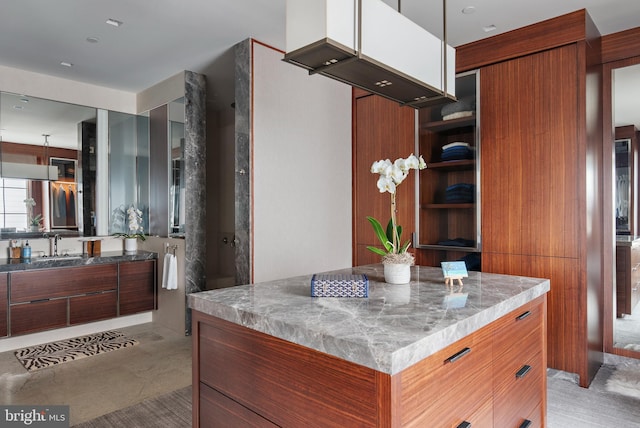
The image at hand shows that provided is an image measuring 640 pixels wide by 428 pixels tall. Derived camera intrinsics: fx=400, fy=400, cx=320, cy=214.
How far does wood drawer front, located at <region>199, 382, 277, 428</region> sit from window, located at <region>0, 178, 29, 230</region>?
3.49 metres

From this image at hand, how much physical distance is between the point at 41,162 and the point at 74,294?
4.67 ft

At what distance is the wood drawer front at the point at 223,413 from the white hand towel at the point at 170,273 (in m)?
2.64

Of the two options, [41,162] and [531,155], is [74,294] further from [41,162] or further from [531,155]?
[531,155]

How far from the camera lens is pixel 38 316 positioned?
12.1 ft

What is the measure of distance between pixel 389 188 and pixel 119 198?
12.5 feet

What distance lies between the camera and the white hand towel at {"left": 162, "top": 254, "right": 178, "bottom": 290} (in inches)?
162

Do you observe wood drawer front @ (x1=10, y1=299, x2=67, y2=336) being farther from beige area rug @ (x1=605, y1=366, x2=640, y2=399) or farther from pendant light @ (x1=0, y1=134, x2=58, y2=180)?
beige area rug @ (x1=605, y1=366, x2=640, y2=399)

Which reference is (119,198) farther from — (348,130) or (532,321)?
(532,321)

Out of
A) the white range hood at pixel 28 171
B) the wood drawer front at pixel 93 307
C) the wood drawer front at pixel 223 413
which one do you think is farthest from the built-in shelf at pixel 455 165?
the white range hood at pixel 28 171

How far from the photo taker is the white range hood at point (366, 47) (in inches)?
56.9

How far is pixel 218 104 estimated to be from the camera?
16.5 feet

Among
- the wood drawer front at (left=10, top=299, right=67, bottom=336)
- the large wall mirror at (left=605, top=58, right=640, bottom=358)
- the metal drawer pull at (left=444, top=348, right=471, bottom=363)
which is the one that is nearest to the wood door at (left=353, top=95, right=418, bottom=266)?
the large wall mirror at (left=605, top=58, right=640, bottom=358)

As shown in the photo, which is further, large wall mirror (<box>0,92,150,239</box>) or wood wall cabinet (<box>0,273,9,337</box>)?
large wall mirror (<box>0,92,150,239</box>)

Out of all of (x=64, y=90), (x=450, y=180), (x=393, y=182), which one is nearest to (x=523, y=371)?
(x=393, y=182)
